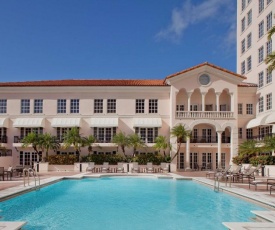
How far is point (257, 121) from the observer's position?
1510 inches

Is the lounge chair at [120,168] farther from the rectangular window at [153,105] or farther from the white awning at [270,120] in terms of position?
the white awning at [270,120]

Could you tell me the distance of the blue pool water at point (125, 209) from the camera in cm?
1260

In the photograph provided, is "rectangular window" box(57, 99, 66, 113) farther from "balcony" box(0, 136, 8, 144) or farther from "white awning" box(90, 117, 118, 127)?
"balcony" box(0, 136, 8, 144)

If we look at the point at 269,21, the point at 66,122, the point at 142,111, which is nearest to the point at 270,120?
the point at 269,21

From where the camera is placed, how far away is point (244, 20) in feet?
157

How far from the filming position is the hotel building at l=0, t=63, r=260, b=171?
134ft

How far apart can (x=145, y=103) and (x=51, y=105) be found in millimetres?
11958

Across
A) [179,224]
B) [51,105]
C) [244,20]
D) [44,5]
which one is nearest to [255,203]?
[179,224]

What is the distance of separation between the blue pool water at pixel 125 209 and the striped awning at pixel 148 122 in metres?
18.3

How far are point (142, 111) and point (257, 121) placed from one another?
1375 cm

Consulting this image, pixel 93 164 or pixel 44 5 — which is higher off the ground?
pixel 44 5

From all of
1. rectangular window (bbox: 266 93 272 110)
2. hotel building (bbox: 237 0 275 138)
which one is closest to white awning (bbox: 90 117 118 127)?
hotel building (bbox: 237 0 275 138)

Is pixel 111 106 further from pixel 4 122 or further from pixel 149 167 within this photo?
pixel 4 122

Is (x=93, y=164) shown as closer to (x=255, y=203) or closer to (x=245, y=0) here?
(x=255, y=203)
